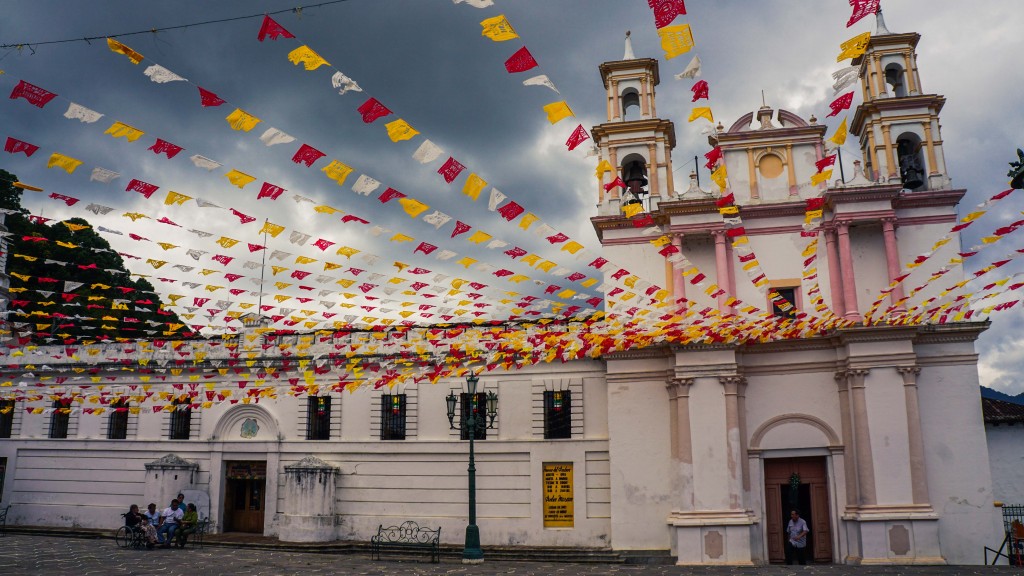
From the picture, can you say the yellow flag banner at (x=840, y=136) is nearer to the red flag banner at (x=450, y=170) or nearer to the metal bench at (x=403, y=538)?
the red flag banner at (x=450, y=170)

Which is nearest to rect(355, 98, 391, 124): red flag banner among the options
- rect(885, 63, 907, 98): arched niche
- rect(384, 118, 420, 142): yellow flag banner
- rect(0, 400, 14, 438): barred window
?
rect(384, 118, 420, 142): yellow flag banner

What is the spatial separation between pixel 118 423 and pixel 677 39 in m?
23.3

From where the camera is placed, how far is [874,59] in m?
21.0

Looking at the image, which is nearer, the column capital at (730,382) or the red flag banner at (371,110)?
the red flag banner at (371,110)

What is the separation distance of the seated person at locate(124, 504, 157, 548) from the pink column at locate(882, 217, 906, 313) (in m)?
20.0

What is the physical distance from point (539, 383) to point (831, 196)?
9.46 meters

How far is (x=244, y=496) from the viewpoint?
2359 cm

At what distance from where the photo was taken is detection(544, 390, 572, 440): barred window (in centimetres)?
2162

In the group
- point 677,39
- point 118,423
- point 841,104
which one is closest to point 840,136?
point 841,104

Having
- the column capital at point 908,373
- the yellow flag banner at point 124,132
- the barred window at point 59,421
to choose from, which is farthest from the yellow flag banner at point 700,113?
the barred window at point 59,421

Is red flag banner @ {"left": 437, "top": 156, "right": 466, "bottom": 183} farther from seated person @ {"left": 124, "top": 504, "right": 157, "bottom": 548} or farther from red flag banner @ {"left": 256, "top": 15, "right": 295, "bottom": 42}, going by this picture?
seated person @ {"left": 124, "top": 504, "right": 157, "bottom": 548}

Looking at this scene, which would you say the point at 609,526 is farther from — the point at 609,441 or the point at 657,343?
the point at 657,343

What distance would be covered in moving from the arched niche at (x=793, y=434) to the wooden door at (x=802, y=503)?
0.45 meters

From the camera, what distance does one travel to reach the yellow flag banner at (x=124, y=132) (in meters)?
10.3
